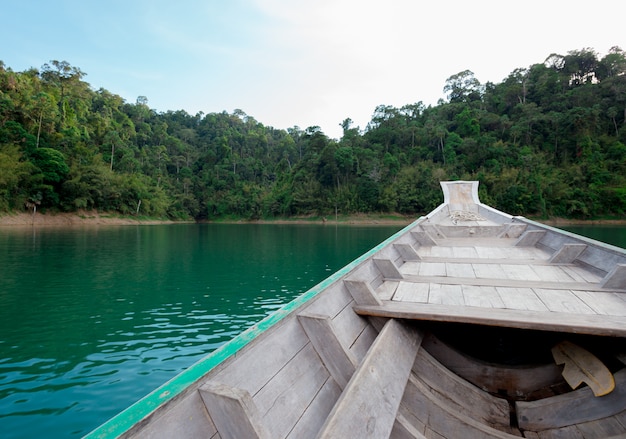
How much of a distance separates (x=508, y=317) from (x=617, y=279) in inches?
49.2

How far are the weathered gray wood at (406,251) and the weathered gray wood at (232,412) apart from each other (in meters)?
3.20

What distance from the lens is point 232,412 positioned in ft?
3.15

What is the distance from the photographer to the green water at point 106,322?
129 inches

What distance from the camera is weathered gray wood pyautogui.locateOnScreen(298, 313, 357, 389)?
59.7 inches

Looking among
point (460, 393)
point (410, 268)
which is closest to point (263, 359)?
point (460, 393)

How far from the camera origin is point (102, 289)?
773cm

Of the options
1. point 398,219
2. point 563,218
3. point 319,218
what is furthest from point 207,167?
point 563,218

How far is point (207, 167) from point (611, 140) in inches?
2427

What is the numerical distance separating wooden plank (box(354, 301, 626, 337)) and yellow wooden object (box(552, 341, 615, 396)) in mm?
197

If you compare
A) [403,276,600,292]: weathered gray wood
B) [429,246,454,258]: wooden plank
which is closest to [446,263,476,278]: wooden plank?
[403,276,600,292]: weathered gray wood

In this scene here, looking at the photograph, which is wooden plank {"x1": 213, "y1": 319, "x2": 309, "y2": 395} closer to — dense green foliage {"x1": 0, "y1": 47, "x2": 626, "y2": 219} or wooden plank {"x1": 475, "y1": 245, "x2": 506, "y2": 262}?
wooden plank {"x1": 475, "y1": 245, "x2": 506, "y2": 262}

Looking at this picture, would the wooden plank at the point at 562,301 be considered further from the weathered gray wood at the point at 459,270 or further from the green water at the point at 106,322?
the green water at the point at 106,322

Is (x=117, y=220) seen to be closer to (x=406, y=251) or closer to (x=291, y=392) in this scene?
(x=406, y=251)

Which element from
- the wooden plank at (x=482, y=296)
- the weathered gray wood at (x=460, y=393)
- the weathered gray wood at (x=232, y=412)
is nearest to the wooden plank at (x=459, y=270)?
the wooden plank at (x=482, y=296)
